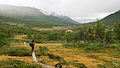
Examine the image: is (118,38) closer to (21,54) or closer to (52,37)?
(21,54)

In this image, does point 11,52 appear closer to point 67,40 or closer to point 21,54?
point 21,54

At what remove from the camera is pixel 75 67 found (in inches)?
602

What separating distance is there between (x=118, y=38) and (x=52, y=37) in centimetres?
6721

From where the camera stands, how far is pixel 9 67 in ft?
31.4

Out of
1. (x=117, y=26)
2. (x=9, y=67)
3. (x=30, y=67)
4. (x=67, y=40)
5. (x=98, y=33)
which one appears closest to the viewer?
(x=9, y=67)

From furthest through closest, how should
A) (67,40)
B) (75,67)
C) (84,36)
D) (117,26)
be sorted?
1. (67,40)
2. (84,36)
3. (117,26)
4. (75,67)

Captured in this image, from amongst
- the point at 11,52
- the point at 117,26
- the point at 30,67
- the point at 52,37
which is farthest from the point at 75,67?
the point at 52,37

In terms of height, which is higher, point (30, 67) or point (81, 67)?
point (30, 67)

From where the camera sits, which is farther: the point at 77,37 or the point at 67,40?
the point at 67,40

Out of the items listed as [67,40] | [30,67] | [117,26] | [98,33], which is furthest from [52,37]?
[30,67]

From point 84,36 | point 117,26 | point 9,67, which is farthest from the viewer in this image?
point 84,36

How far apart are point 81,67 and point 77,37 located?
2291 inches

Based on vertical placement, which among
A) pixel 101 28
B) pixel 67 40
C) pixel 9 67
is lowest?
pixel 67 40

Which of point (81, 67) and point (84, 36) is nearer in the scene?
point (81, 67)
